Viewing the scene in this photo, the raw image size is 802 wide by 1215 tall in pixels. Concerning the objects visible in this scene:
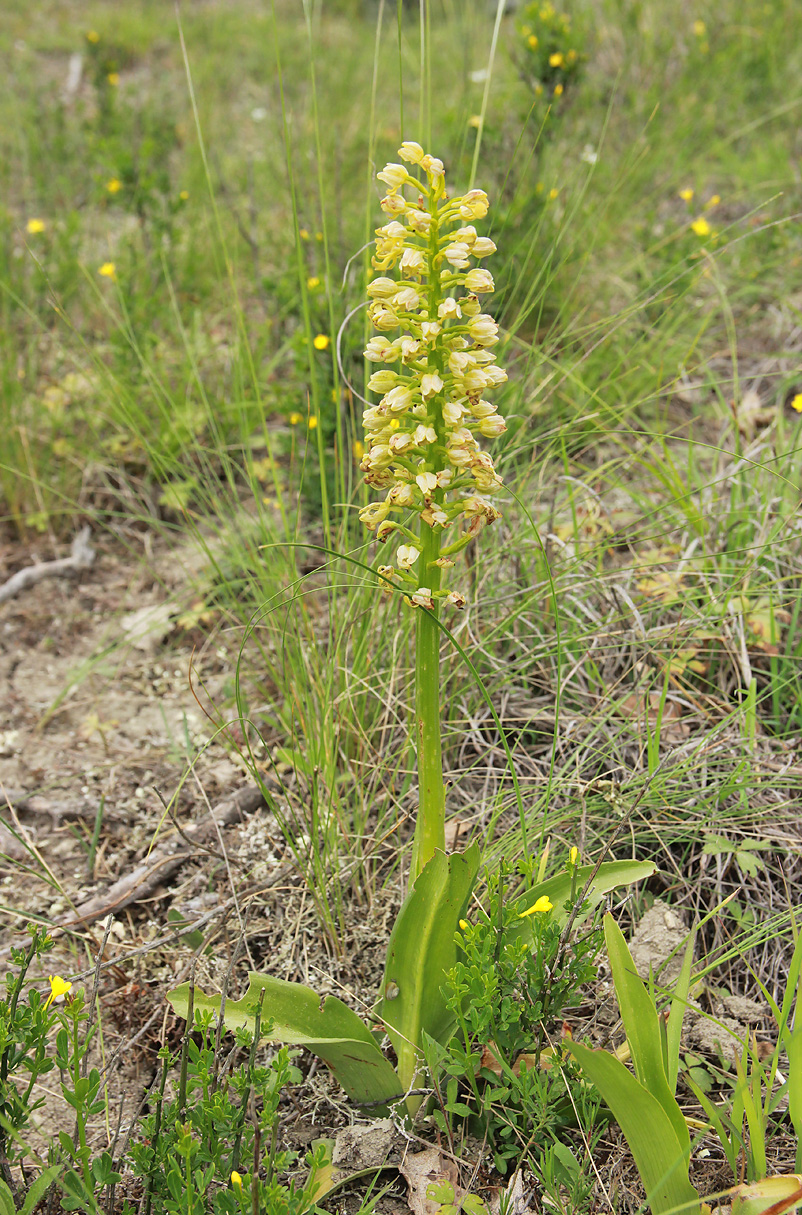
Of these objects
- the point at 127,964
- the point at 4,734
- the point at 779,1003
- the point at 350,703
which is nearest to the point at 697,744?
the point at 779,1003

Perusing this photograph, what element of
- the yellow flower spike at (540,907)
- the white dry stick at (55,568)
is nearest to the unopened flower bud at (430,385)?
the yellow flower spike at (540,907)

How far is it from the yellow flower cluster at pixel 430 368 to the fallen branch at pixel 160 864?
92 cm

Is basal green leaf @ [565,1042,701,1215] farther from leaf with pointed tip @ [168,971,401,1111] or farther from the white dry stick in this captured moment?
the white dry stick

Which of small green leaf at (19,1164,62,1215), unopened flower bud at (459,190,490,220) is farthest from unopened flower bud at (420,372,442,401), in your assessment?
small green leaf at (19,1164,62,1215)

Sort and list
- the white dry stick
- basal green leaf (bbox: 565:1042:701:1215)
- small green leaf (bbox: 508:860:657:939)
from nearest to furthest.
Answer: basal green leaf (bbox: 565:1042:701:1215) → small green leaf (bbox: 508:860:657:939) → the white dry stick

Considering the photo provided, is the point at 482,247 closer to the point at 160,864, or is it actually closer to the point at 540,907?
the point at 540,907

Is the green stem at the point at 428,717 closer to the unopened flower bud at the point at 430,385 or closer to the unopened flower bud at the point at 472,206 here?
the unopened flower bud at the point at 430,385

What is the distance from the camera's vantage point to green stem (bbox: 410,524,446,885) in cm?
130

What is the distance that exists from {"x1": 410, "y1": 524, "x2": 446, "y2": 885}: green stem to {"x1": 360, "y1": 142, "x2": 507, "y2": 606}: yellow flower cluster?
Result: 0.03 m

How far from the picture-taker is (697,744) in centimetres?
198

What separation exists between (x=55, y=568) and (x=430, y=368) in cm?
232

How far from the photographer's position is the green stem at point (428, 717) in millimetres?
1301

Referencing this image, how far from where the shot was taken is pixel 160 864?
194 cm

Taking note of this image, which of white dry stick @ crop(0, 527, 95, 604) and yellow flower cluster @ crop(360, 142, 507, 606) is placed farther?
white dry stick @ crop(0, 527, 95, 604)
